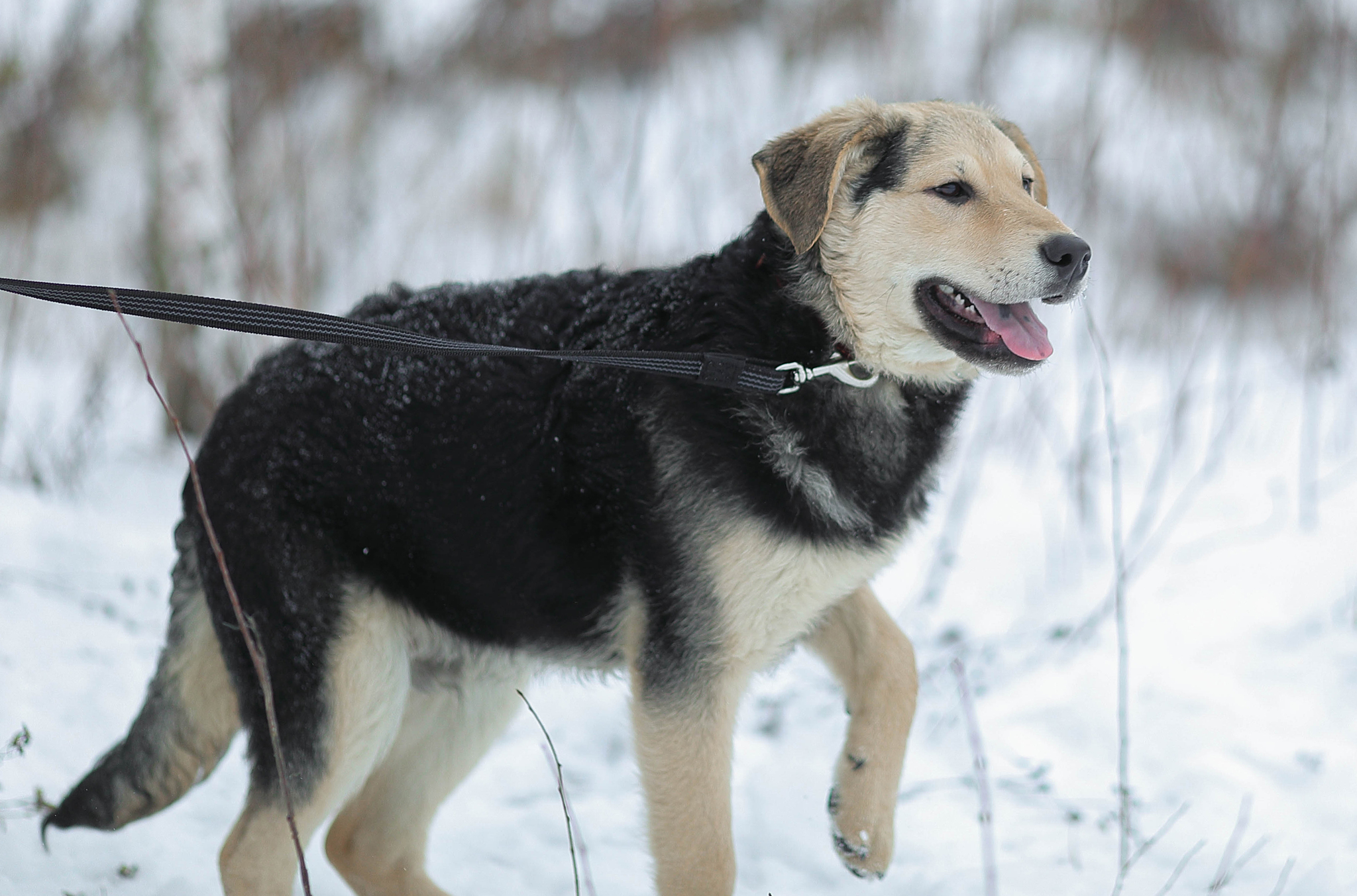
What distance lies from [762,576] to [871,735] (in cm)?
64

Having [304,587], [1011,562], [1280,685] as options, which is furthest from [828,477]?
[1011,562]

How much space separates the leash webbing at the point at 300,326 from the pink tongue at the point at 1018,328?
657 mm

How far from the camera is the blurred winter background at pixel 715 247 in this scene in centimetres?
355

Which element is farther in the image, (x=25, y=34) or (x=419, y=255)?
(x=419, y=255)

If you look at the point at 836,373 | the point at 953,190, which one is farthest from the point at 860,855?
the point at 953,190

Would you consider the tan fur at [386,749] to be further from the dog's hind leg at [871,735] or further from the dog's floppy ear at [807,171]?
the dog's floppy ear at [807,171]

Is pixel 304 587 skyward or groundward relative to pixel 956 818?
skyward

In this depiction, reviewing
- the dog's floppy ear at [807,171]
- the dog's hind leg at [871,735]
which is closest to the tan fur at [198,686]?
the dog's hind leg at [871,735]

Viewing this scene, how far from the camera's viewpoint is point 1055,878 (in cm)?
317

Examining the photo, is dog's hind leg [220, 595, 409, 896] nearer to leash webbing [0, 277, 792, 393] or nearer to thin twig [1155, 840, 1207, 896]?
leash webbing [0, 277, 792, 393]

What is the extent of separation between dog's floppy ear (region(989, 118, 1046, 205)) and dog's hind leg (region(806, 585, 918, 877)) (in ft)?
4.43

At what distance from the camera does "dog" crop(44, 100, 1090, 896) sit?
2.61 m

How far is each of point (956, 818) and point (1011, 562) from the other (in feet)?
8.60

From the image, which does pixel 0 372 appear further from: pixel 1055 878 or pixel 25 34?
pixel 1055 878
